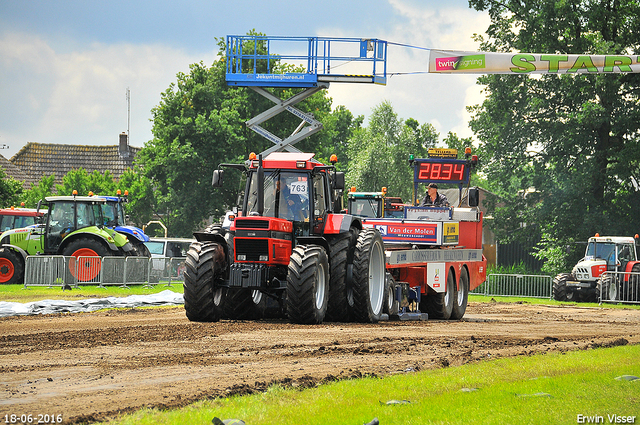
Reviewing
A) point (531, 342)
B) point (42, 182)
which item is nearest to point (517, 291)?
point (531, 342)

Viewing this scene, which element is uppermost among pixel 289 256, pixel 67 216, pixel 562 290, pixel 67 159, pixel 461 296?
pixel 67 159

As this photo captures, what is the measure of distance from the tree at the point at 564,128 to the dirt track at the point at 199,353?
72.4 ft

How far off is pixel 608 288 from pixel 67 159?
43.7 metres

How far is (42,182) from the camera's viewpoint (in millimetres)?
55438

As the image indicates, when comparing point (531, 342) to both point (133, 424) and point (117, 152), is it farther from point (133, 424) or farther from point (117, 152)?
point (117, 152)

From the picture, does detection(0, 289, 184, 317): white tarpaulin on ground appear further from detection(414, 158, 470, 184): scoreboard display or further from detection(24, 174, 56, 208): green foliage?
detection(24, 174, 56, 208): green foliage

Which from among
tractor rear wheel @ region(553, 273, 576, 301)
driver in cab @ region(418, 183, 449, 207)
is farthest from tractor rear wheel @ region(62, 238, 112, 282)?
tractor rear wheel @ region(553, 273, 576, 301)

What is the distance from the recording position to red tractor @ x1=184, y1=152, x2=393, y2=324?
42.8 ft

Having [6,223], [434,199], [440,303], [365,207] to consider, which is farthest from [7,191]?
[440,303]

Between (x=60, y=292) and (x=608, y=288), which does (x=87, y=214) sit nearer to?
(x=60, y=292)

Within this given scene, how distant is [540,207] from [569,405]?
32554mm

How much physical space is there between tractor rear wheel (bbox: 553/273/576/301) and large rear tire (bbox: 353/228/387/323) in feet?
58.9

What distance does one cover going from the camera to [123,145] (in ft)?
203

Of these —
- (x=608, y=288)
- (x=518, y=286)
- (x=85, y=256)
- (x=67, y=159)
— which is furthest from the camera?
(x=67, y=159)
